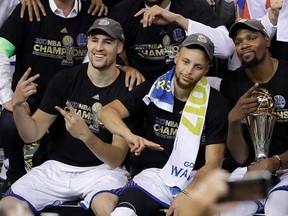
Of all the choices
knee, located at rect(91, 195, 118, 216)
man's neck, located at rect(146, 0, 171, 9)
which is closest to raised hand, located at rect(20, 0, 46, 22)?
man's neck, located at rect(146, 0, 171, 9)

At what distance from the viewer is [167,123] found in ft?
12.7

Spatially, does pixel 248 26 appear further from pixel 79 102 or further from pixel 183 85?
pixel 79 102

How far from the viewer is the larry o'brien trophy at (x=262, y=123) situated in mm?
3832

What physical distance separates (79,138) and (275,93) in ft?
3.80

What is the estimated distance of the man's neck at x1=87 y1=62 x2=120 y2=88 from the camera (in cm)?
400

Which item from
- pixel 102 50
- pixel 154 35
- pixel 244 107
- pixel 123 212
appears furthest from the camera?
pixel 154 35

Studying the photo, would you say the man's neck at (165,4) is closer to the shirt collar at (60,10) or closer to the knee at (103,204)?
the shirt collar at (60,10)

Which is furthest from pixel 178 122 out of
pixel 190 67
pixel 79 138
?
pixel 79 138

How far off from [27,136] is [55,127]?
21 centimetres

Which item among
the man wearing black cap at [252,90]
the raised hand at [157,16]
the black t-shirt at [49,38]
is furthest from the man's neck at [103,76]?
the man wearing black cap at [252,90]

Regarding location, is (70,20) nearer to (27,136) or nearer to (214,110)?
(27,136)

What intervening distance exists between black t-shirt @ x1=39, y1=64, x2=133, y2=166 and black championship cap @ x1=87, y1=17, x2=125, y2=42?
22 centimetres

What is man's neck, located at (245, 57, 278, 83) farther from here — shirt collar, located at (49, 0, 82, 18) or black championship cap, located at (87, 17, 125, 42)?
shirt collar, located at (49, 0, 82, 18)

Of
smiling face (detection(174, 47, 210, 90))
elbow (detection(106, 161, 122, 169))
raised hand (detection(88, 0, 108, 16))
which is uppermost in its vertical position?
raised hand (detection(88, 0, 108, 16))
